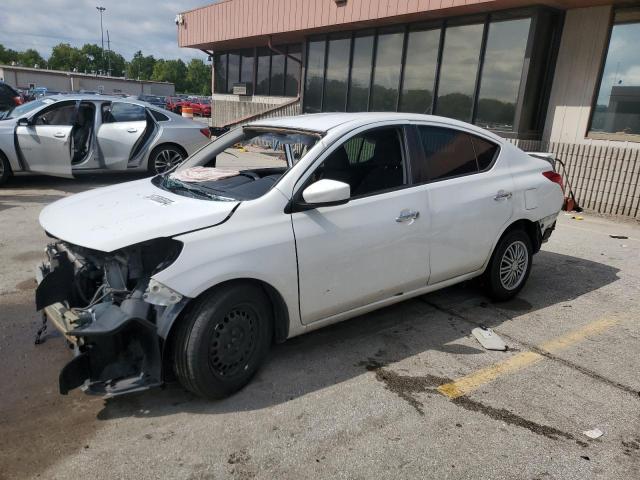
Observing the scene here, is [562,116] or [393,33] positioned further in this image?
[393,33]

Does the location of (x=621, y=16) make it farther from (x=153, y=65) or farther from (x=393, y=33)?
(x=153, y=65)

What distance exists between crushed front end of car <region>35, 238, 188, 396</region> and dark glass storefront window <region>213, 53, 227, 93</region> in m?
20.1

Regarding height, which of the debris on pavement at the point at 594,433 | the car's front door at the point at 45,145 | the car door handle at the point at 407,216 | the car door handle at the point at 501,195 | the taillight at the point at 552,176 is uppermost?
the taillight at the point at 552,176

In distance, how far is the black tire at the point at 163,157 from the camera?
32.3 ft

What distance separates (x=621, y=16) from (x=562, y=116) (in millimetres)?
1909

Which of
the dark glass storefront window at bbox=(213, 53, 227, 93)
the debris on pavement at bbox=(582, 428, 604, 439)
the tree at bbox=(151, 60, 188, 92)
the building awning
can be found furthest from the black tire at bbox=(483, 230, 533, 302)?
the tree at bbox=(151, 60, 188, 92)

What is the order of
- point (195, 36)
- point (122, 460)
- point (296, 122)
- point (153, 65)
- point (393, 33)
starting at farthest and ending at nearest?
point (153, 65), point (195, 36), point (393, 33), point (296, 122), point (122, 460)

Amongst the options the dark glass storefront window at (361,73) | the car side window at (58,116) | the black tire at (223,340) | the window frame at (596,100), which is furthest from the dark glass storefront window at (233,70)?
the black tire at (223,340)

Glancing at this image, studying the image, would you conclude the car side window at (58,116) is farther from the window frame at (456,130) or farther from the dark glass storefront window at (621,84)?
the dark glass storefront window at (621,84)

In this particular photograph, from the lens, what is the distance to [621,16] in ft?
29.9

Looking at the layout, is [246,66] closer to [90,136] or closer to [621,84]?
[90,136]

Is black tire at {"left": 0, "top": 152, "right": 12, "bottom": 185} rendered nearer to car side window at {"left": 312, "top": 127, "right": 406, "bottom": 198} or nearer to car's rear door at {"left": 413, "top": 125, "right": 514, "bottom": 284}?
car side window at {"left": 312, "top": 127, "right": 406, "bottom": 198}

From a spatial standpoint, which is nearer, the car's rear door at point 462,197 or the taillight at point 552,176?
the car's rear door at point 462,197

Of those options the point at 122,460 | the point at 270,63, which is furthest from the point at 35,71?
the point at 122,460
